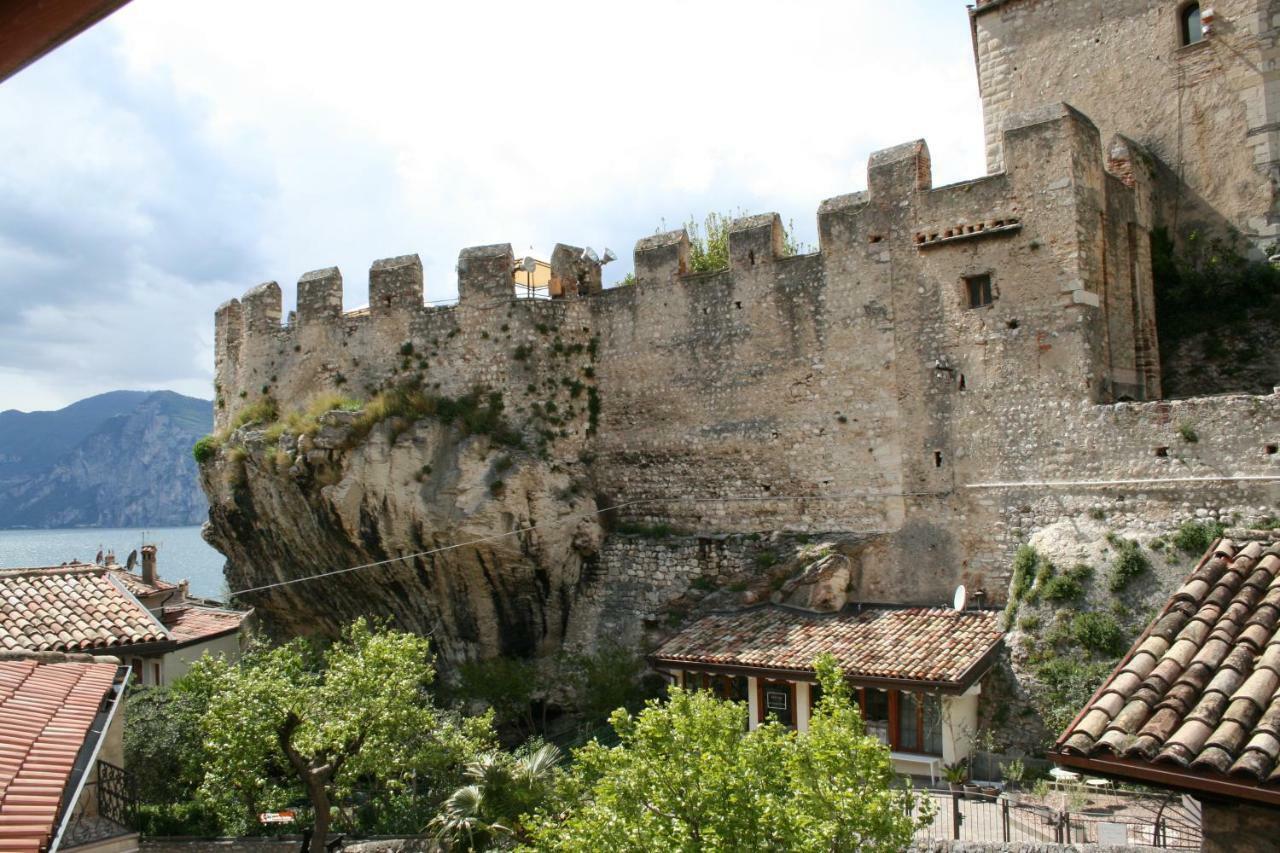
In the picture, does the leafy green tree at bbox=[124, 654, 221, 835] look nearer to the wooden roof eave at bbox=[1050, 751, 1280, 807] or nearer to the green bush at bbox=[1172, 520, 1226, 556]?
the wooden roof eave at bbox=[1050, 751, 1280, 807]

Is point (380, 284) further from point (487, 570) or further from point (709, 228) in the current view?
point (709, 228)

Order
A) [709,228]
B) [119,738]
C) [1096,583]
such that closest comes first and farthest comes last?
[119,738] < [1096,583] < [709,228]

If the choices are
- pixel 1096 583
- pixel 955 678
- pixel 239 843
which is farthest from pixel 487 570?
pixel 1096 583

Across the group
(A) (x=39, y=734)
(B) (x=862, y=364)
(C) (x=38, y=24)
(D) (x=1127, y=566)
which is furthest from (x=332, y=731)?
(C) (x=38, y=24)

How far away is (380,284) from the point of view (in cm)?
2644

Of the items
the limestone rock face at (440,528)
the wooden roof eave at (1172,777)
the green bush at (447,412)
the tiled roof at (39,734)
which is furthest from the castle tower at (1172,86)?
the tiled roof at (39,734)

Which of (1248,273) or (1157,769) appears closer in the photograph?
(1157,769)

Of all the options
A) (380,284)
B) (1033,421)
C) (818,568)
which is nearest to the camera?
(1033,421)

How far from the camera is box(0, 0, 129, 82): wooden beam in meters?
2.08

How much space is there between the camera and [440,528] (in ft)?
79.6

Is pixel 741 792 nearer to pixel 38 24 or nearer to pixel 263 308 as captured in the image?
pixel 38 24

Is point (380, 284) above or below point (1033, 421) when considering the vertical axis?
above

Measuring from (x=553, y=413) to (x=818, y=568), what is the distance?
7.56m

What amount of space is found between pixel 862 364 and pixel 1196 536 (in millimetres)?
7239
